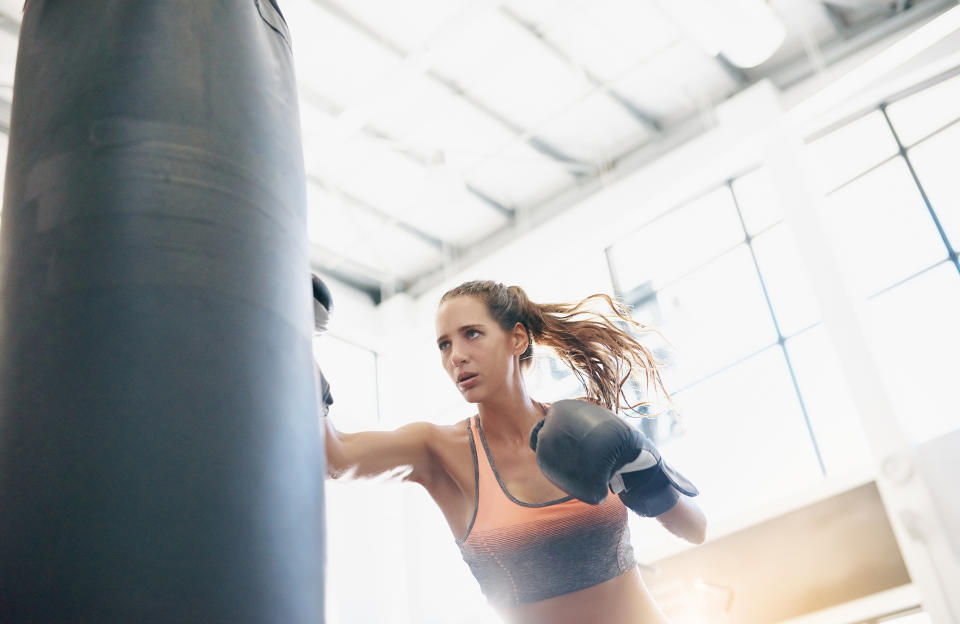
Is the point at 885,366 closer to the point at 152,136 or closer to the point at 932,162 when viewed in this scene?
the point at 932,162

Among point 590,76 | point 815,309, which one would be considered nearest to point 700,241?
point 815,309

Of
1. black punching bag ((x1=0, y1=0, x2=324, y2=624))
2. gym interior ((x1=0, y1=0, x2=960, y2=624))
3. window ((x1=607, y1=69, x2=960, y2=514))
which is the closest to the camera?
black punching bag ((x1=0, y1=0, x2=324, y2=624))

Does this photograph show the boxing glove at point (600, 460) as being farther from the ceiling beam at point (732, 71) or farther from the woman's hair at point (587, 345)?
the ceiling beam at point (732, 71)

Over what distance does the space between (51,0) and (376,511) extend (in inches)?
223

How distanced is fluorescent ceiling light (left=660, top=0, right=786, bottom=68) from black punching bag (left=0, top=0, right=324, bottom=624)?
3621mm

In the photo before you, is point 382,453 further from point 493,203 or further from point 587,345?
point 493,203

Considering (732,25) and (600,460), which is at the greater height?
(732,25)

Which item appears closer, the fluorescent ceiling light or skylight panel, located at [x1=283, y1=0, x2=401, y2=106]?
the fluorescent ceiling light

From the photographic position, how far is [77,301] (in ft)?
2.46

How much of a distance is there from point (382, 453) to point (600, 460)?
1.68 feet

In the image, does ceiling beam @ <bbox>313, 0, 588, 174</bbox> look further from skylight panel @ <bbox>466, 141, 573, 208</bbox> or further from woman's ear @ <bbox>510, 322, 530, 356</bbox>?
woman's ear @ <bbox>510, 322, 530, 356</bbox>

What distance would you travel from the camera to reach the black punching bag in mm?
660

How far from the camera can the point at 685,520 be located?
5.53ft

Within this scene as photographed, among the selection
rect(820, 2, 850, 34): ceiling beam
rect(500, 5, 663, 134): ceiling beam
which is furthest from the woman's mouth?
rect(820, 2, 850, 34): ceiling beam
